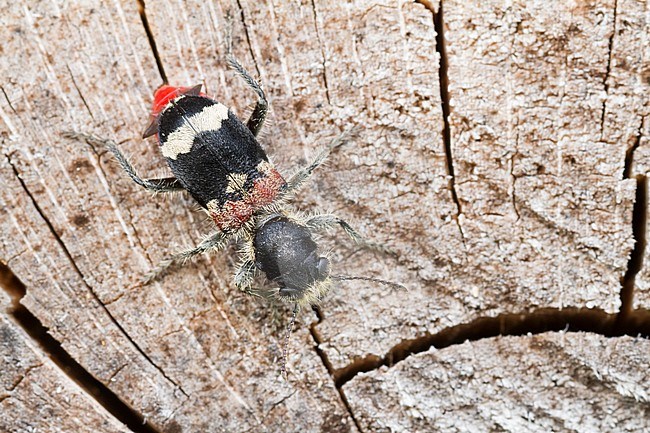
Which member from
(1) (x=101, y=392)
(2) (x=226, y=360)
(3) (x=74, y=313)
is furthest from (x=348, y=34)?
(1) (x=101, y=392)

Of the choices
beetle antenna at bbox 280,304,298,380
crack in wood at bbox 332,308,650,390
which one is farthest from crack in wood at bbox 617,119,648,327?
beetle antenna at bbox 280,304,298,380

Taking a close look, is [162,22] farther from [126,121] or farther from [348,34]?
[348,34]

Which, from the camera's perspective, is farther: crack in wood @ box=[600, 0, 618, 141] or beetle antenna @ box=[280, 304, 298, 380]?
beetle antenna @ box=[280, 304, 298, 380]

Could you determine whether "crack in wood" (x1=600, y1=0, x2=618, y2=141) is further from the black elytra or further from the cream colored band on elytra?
the cream colored band on elytra

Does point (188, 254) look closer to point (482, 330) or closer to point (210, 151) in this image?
point (210, 151)

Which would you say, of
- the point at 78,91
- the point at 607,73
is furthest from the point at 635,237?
the point at 78,91

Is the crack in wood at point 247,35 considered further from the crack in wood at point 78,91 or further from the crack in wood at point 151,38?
the crack in wood at point 78,91

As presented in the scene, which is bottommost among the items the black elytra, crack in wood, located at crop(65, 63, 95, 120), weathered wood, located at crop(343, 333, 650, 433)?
weathered wood, located at crop(343, 333, 650, 433)
